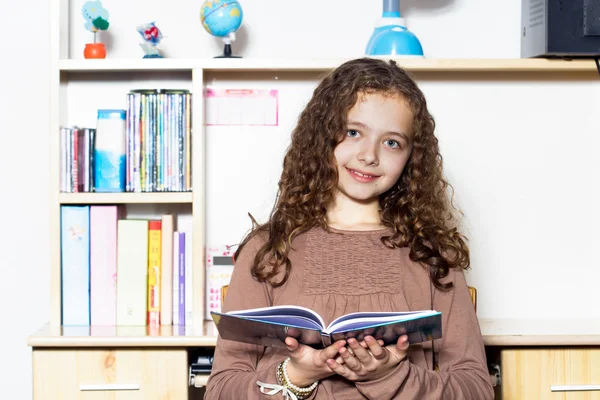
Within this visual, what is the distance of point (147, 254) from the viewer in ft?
6.66

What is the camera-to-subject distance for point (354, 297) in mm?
1422

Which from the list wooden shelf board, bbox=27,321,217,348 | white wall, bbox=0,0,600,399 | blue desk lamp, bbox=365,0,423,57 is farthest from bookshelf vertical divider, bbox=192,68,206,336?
blue desk lamp, bbox=365,0,423,57

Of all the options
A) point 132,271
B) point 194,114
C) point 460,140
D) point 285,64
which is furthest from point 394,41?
point 132,271

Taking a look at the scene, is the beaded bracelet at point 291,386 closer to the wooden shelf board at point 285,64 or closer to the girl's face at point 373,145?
the girl's face at point 373,145

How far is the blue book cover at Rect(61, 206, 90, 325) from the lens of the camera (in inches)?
78.5

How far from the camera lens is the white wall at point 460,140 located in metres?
2.21

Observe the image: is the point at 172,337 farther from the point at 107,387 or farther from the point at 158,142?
the point at 158,142

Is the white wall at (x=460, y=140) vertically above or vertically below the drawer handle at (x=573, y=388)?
above

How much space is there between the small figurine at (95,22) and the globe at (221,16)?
0.24m

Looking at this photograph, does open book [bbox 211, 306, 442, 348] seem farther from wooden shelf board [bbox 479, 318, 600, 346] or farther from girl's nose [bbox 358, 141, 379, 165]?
wooden shelf board [bbox 479, 318, 600, 346]

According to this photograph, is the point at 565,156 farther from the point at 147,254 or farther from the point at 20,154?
the point at 20,154

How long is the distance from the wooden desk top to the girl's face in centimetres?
61

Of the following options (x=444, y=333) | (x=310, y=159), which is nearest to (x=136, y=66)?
(x=310, y=159)

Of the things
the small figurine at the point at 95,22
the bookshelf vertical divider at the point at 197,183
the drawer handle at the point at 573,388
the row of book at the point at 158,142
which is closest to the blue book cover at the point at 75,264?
the row of book at the point at 158,142
